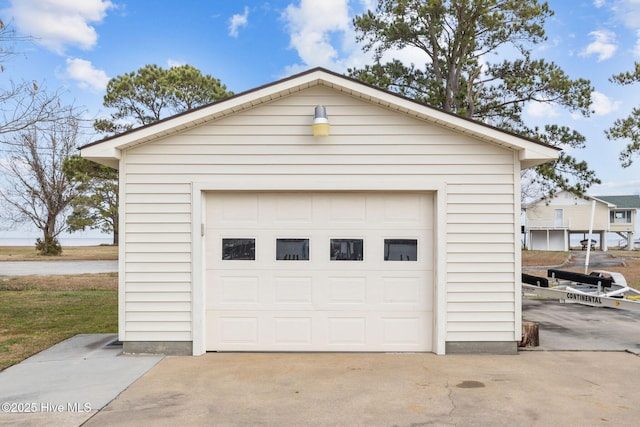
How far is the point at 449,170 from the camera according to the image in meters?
6.34

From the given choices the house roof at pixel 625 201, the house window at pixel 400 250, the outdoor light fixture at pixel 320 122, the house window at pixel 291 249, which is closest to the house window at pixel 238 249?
the house window at pixel 291 249

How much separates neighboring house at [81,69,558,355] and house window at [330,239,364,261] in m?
0.01

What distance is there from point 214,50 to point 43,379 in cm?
1132

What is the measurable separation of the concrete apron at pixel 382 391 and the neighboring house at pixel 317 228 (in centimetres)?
42

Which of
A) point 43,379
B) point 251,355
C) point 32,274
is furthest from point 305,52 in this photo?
point 32,274

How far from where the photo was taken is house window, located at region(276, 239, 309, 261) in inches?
254

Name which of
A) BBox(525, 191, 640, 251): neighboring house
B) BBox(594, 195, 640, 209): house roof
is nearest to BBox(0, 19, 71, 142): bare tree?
BBox(525, 191, 640, 251): neighboring house

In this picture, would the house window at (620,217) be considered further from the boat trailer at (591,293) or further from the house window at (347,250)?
the house window at (347,250)

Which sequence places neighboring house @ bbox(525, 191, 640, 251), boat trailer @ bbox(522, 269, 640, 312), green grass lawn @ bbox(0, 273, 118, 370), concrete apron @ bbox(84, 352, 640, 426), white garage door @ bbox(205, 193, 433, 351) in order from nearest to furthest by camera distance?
concrete apron @ bbox(84, 352, 640, 426) < white garage door @ bbox(205, 193, 433, 351) < boat trailer @ bbox(522, 269, 640, 312) < green grass lawn @ bbox(0, 273, 118, 370) < neighboring house @ bbox(525, 191, 640, 251)

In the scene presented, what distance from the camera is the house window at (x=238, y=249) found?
6.46 metres

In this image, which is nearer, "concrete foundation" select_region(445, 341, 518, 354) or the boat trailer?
"concrete foundation" select_region(445, 341, 518, 354)

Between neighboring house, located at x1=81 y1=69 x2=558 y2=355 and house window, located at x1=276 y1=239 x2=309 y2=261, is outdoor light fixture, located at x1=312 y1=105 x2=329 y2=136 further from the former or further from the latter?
house window, located at x1=276 y1=239 x2=309 y2=261

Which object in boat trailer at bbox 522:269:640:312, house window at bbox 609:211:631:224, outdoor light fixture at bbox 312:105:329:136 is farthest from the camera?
house window at bbox 609:211:631:224

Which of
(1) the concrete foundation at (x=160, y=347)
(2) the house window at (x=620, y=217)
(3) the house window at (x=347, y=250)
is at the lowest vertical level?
(1) the concrete foundation at (x=160, y=347)
